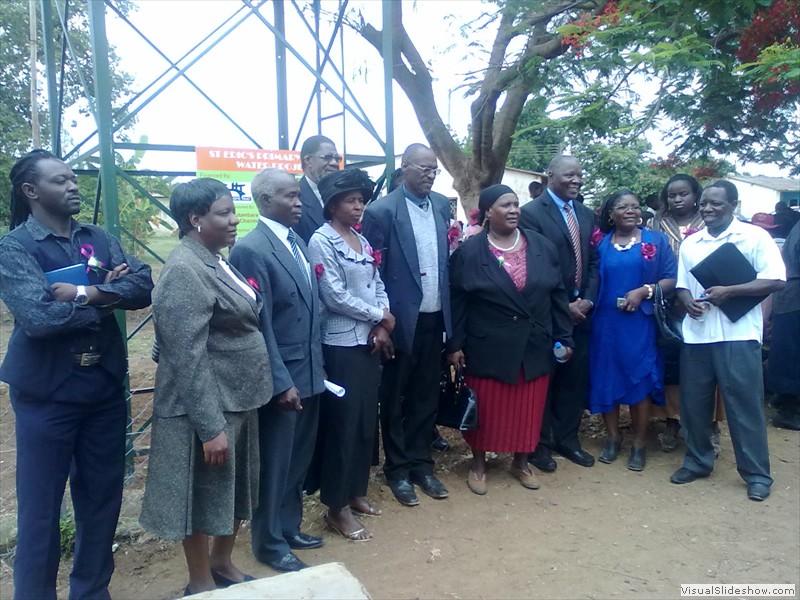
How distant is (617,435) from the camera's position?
16.1 ft

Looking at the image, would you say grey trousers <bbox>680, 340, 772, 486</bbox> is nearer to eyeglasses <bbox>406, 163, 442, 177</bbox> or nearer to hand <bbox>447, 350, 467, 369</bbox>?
hand <bbox>447, 350, 467, 369</bbox>

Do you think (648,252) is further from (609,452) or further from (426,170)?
(426,170)

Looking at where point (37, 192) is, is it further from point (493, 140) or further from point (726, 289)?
point (493, 140)

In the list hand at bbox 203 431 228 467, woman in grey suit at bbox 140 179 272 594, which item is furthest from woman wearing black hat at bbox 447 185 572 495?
hand at bbox 203 431 228 467

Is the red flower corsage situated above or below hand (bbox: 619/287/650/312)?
above

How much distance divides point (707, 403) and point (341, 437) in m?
2.46

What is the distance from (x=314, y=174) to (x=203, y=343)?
1.62 meters

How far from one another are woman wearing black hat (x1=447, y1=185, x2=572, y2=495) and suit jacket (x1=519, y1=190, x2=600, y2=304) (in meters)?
0.26

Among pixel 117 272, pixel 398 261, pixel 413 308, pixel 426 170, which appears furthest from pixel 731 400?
pixel 117 272

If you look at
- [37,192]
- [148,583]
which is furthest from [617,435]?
[37,192]

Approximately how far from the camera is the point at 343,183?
11.5 ft

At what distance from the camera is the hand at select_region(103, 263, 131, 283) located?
2.85 metres

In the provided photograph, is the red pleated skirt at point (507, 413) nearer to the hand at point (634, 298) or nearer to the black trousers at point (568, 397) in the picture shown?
the black trousers at point (568, 397)

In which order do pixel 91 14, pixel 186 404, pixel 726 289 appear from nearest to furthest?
pixel 186 404 → pixel 91 14 → pixel 726 289
